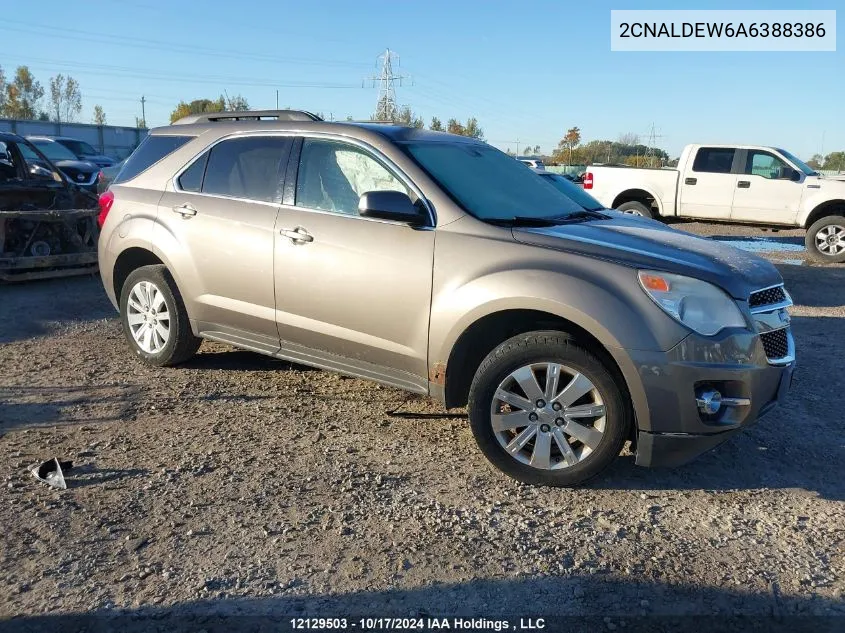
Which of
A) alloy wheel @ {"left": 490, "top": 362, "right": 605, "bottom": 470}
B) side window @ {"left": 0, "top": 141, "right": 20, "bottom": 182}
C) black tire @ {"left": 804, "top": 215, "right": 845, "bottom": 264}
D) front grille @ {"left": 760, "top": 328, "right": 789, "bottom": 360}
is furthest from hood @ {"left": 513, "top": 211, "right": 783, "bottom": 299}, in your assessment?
black tire @ {"left": 804, "top": 215, "right": 845, "bottom": 264}

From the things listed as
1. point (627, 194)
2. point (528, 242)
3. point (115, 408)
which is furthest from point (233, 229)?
point (627, 194)

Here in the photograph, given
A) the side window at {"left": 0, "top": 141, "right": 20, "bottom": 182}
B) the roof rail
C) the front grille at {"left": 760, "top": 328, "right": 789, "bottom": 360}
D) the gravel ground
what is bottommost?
the gravel ground

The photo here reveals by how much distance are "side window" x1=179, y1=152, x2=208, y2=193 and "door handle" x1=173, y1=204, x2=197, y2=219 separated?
0.45ft

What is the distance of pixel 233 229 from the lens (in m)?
4.80

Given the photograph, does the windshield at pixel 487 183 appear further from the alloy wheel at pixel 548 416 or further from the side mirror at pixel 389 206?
the alloy wheel at pixel 548 416

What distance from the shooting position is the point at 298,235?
4496 millimetres

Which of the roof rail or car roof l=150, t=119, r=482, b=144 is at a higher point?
the roof rail

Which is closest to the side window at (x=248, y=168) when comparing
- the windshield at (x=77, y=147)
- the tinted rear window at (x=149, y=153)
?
the tinted rear window at (x=149, y=153)

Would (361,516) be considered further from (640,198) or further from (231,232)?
(640,198)

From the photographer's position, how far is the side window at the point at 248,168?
479 cm

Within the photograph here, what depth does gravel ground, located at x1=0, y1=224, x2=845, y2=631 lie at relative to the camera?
111 inches

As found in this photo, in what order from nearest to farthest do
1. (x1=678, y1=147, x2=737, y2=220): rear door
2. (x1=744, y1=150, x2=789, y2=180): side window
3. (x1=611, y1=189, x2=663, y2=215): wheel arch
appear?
(x1=744, y1=150, x2=789, y2=180): side window, (x1=678, y1=147, x2=737, y2=220): rear door, (x1=611, y1=189, x2=663, y2=215): wheel arch

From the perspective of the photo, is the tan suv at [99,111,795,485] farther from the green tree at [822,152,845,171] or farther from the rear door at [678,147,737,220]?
the green tree at [822,152,845,171]

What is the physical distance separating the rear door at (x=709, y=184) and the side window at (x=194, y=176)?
11.2 m
